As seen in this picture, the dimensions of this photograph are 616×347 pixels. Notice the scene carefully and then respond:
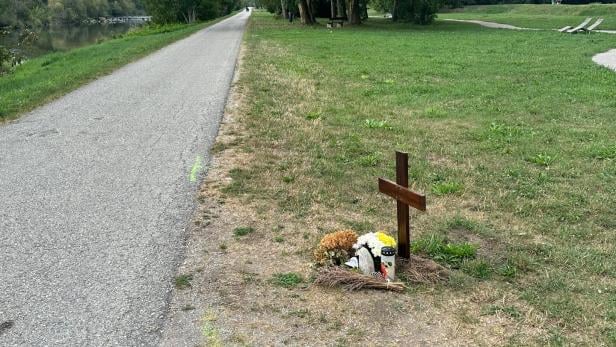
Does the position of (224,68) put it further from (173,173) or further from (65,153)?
(173,173)

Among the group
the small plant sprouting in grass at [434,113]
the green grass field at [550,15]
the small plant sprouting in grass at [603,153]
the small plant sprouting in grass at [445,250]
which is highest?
the small plant sprouting in grass at [445,250]

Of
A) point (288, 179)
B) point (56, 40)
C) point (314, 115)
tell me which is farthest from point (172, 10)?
point (288, 179)

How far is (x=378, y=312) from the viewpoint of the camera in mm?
3391

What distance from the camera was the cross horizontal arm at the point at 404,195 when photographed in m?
3.56

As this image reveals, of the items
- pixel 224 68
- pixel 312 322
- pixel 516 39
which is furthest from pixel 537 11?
pixel 312 322

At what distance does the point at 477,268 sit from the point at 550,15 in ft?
176

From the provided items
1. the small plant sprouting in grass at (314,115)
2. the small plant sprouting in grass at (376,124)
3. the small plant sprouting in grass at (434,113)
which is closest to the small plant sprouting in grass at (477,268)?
the small plant sprouting in grass at (376,124)

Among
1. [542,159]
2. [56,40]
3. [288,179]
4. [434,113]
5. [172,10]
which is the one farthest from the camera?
[172,10]

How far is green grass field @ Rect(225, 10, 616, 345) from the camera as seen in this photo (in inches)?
142

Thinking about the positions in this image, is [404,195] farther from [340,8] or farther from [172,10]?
[172,10]

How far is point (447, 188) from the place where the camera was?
5539 millimetres

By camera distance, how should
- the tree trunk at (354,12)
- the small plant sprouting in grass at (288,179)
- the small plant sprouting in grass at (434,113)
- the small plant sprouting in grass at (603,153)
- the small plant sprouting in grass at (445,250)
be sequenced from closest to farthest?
1. the small plant sprouting in grass at (445,250)
2. the small plant sprouting in grass at (288,179)
3. the small plant sprouting in grass at (603,153)
4. the small plant sprouting in grass at (434,113)
5. the tree trunk at (354,12)

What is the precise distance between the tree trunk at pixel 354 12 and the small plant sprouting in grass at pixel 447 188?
35.6 metres

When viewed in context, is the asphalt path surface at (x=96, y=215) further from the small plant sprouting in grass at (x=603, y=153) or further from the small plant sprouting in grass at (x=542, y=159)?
the small plant sprouting in grass at (x=603, y=153)
